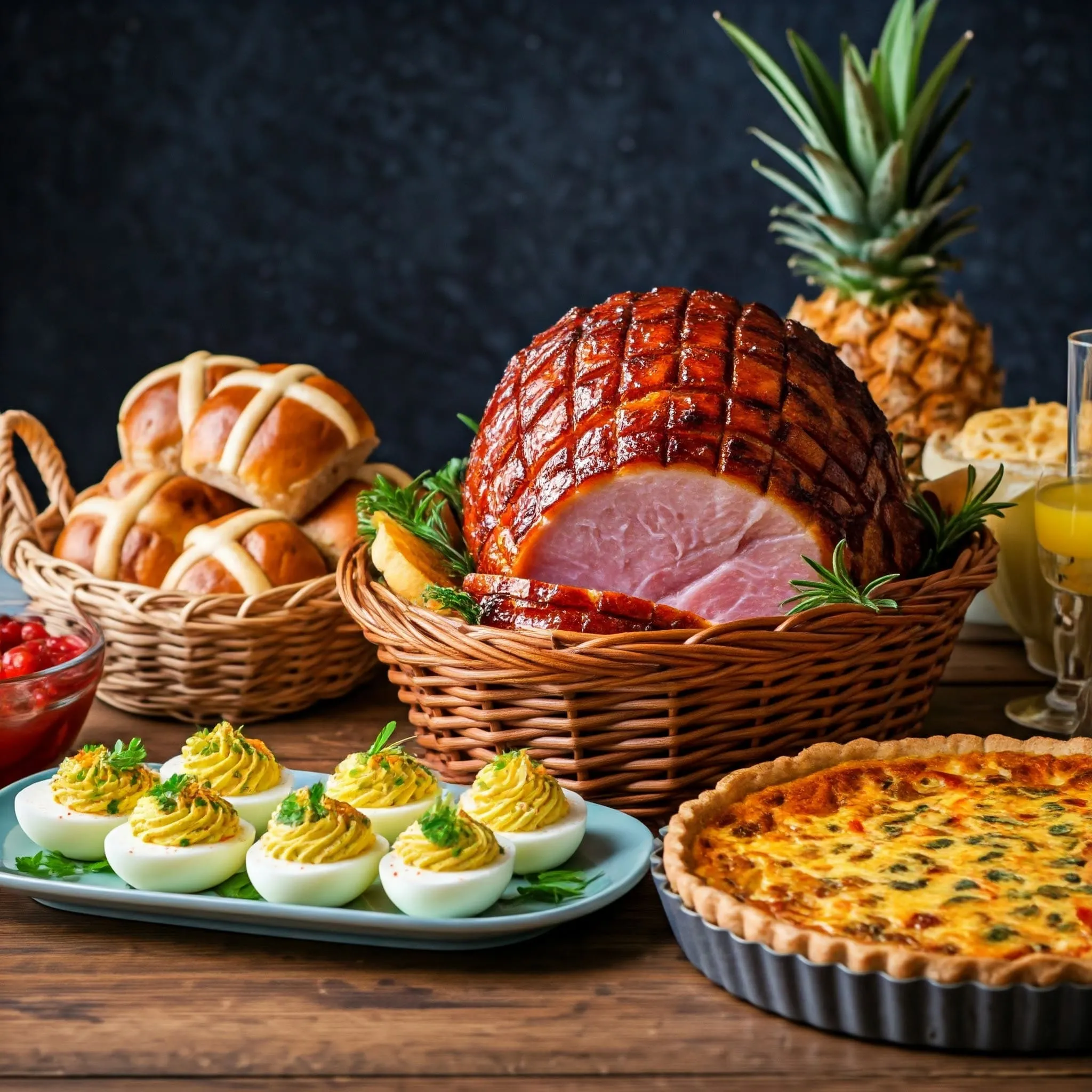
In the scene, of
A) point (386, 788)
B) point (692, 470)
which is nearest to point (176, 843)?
point (386, 788)

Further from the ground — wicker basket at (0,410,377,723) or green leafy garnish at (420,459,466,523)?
green leafy garnish at (420,459,466,523)

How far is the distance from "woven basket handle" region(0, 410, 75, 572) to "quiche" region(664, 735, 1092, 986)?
1525 millimetres

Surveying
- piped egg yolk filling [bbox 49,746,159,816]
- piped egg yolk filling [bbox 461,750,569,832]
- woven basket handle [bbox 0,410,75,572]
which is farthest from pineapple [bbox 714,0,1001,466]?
piped egg yolk filling [bbox 49,746,159,816]

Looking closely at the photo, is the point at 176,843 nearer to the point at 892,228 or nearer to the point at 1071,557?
the point at 1071,557

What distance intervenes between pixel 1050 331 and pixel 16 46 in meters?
4.27

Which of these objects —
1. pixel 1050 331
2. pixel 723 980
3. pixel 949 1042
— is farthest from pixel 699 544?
→ pixel 1050 331

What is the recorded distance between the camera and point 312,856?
62.7 inches

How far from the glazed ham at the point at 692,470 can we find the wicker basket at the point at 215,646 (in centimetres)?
38

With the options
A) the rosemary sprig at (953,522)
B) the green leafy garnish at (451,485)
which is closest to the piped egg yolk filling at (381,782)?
the green leafy garnish at (451,485)

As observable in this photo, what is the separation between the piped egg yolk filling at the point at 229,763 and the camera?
5.89 ft

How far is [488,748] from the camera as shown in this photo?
77.2 inches

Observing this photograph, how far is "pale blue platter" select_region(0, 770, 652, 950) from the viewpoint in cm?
156

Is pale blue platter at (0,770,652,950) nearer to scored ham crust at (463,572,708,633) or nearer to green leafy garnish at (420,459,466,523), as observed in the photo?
scored ham crust at (463,572,708,633)

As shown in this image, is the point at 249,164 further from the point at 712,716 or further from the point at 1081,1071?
the point at 1081,1071
